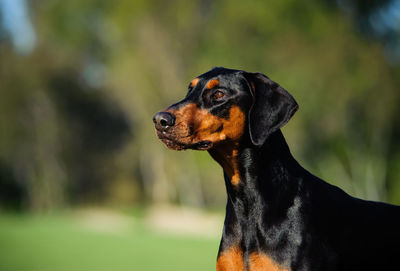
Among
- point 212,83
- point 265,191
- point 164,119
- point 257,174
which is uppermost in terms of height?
point 212,83

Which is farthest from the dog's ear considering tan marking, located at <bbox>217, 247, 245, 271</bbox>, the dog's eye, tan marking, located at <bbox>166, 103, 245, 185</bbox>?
tan marking, located at <bbox>217, 247, 245, 271</bbox>

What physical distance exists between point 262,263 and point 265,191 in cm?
56

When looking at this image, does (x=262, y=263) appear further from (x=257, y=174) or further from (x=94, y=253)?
(x=94, y=253)

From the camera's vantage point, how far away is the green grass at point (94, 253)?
1431 cm

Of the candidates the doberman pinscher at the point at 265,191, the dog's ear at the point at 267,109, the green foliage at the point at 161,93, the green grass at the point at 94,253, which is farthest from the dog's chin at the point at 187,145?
the green foliage at the point at 161,93

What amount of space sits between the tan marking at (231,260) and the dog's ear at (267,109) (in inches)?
31.8

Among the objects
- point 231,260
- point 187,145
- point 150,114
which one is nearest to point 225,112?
point 187,145

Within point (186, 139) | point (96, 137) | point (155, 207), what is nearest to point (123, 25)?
point (96, 137)

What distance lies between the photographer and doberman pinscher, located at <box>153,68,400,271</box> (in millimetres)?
3896

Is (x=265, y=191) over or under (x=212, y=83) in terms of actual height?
under

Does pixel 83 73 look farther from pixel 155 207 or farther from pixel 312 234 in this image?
pixel 312 234

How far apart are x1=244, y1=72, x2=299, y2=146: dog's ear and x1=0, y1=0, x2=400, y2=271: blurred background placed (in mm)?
9938

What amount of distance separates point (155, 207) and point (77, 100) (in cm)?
1019

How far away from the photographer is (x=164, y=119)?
387 cm
